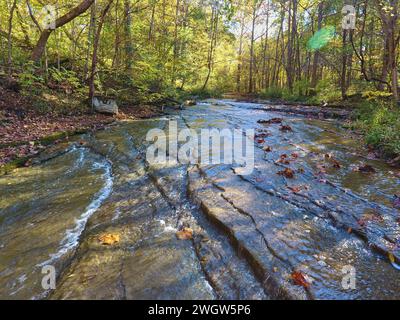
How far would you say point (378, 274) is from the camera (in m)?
2.62

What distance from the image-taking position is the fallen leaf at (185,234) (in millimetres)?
3208

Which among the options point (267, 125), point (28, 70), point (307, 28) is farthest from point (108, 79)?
point (307, 28)

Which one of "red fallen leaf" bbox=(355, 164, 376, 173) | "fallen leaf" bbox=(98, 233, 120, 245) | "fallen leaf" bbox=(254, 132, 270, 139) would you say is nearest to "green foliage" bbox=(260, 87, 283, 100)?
"fallen leaf" bbox=(254, 132, 270, 139)

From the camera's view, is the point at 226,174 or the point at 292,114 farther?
the point at 292,114

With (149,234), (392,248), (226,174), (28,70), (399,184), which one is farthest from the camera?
(28,70)

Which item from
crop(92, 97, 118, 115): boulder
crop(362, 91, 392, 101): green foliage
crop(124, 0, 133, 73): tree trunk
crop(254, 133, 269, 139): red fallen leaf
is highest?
crop(124, 0, 133, 73): tree trunk

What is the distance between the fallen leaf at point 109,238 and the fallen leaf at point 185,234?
26.4 inches

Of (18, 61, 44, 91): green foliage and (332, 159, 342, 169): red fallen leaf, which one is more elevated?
(18, 61, 44, 91): green foliage

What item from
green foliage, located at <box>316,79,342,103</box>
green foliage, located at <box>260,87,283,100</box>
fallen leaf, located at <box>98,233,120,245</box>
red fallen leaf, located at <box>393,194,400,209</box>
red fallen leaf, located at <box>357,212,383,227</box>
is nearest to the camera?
fallen leaf, located at <box>98,233,120,245</box>

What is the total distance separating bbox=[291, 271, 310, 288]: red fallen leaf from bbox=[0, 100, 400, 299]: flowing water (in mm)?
41

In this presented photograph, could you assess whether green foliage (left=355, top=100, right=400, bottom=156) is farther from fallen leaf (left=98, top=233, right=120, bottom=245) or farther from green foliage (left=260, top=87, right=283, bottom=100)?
green foliage (left=260, top=87, right=283, bottom=100)

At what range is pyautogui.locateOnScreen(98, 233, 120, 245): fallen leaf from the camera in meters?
3.12
